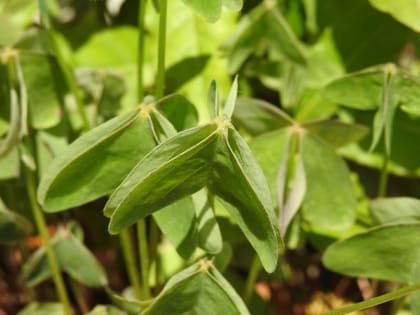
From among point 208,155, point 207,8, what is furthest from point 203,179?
point 207,8

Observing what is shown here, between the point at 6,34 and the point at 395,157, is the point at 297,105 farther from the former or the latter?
the point at 6,34

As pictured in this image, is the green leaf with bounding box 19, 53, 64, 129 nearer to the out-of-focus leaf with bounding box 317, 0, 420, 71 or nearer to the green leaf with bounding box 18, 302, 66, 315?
the green leaf with bounding box 18, 302, 66, 315

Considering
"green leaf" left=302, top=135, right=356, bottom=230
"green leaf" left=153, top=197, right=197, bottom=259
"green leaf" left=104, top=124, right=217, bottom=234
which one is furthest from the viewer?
"green leaf" left=302, top=135, right=356, bottom=230

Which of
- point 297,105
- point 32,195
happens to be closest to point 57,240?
point 32,195

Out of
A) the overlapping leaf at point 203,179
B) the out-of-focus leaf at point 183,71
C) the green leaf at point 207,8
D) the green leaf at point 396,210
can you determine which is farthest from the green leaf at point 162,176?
the out-of-focus leaf at point 183,71

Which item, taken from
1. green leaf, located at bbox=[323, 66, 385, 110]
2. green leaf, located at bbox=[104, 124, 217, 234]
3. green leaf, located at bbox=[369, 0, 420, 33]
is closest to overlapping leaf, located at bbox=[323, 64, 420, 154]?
green leaf, located at bbox=[323, 66, 385, 110]
